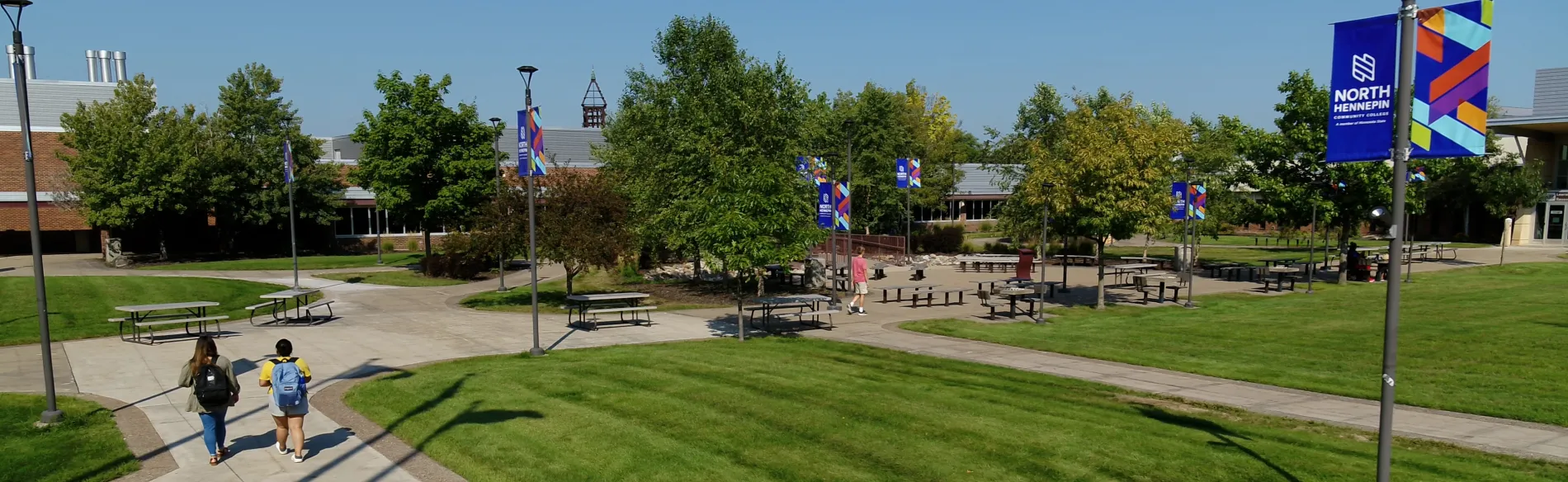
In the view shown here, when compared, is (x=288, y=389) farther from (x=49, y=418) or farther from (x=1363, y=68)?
(x=1363, y=68)

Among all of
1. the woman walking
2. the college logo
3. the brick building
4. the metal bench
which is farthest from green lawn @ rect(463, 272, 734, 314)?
the brick building

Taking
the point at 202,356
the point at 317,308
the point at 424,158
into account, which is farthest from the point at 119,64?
the point at 202,356

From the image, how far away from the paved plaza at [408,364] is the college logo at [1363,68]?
6194 millimetres

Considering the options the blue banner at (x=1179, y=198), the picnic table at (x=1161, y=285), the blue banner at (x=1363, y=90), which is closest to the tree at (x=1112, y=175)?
the blue banner at (x=1179, y=198)

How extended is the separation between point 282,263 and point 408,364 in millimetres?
31351

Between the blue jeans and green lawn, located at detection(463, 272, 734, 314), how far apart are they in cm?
1555

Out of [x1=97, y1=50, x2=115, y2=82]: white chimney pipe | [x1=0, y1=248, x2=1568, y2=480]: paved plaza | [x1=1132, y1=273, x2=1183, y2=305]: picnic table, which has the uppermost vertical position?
[x1=97, y1=50, x2=115, y2=82]: white chimney pipe

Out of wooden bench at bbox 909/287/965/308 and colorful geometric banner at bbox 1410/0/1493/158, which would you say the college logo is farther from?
wooden bench at bbox 909/287/965/308

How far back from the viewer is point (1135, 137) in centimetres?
2456

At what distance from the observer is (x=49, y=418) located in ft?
37.8

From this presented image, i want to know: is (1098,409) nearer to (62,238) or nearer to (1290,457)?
(1290,457)

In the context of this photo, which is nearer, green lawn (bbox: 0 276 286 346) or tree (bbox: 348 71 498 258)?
green lawn (bbox: 0 276 286 346)

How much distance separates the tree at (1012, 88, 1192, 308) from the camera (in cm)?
2428

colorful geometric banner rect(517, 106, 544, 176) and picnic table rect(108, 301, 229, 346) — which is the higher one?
colorful geometric banner rect(517, 106, 544, 176)
